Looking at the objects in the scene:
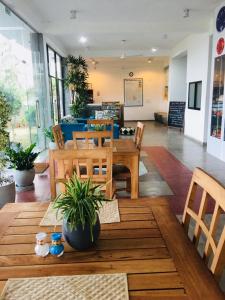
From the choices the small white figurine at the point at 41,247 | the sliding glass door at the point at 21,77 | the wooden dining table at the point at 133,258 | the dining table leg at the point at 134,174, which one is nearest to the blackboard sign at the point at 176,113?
the sliding glass door at the point at 21,77

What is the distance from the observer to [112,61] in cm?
1325

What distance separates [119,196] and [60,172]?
144cm

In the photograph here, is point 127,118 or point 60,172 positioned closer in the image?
point 60,172

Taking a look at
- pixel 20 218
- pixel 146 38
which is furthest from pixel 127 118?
pixel 20 218

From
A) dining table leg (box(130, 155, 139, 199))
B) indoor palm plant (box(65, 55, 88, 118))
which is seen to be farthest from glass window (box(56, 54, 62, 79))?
dining table leg (box(130, 155, 139, 199))

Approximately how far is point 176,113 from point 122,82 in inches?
166

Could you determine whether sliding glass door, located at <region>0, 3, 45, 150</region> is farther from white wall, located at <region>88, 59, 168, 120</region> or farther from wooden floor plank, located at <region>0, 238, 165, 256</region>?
white wall, located at <region>88, 59, 168, 120</region>

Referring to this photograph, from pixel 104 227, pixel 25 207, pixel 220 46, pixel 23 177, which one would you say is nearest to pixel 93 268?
pixel 104 227

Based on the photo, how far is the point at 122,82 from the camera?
13.5m

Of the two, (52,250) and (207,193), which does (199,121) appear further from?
(52,250)

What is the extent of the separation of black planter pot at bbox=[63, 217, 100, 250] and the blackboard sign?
9.56 meters

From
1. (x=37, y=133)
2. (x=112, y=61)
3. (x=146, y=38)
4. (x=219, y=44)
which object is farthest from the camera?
(x=112, y=61)

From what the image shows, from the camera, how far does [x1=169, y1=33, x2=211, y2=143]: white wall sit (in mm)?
6945

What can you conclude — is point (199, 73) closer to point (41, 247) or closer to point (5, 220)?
point (5, 220)
